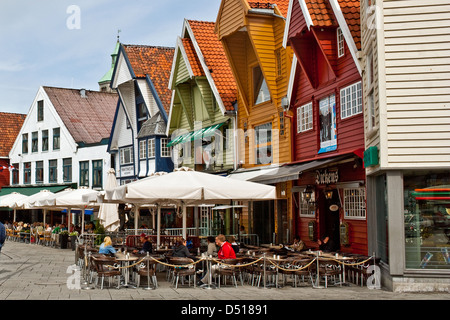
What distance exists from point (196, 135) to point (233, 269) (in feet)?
60.2

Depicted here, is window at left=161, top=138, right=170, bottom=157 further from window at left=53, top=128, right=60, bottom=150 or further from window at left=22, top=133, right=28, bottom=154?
window at left=22, top=133, right=28, bottom=154

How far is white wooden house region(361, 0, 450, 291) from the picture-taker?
15.0m

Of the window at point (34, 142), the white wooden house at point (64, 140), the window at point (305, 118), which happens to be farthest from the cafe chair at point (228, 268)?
the window at point (34, 142)

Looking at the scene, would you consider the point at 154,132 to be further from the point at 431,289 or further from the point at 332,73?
the point at 431,289

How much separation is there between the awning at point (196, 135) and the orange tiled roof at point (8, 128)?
1190 inches

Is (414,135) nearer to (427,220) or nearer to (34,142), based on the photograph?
(427,220)

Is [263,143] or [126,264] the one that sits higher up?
[263,143]

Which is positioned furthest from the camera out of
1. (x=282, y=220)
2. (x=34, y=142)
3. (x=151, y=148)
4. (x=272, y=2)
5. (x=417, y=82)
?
(x=34, y=142)

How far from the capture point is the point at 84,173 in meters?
50.7

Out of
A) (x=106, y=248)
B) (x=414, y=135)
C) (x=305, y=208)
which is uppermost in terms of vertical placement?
(x=414, y=135)

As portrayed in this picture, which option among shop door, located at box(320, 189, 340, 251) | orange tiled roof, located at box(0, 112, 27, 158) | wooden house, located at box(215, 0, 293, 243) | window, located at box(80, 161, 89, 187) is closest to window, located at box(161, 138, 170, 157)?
wooden house, located at box(215, 0, 293, 243)

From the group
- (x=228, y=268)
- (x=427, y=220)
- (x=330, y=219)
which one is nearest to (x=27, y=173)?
(x=330, y=219)

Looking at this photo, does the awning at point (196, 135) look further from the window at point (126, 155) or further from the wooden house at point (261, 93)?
the window at point (126, 155)

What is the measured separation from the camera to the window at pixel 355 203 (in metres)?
20.0
